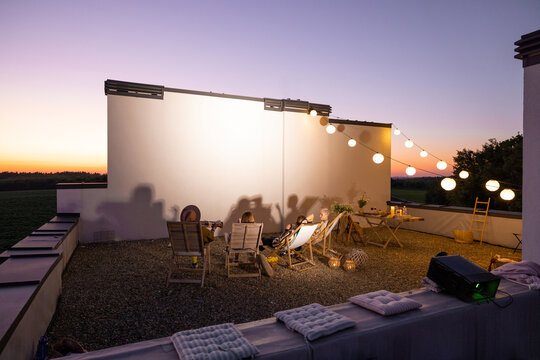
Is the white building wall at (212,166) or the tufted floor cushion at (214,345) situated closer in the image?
the tufted floor cushion at (214,345)

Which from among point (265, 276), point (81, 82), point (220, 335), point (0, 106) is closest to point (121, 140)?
point (81, 82)

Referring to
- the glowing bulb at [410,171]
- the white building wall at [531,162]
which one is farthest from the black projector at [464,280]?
the glowing bulb at [410,171]

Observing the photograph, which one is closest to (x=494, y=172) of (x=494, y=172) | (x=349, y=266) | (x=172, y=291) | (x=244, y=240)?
(x=494, y=172)

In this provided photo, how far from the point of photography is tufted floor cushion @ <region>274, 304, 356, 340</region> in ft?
5.46

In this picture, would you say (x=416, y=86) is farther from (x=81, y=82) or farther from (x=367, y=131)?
(x=81, y=82)

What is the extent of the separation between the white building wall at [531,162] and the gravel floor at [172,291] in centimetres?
160

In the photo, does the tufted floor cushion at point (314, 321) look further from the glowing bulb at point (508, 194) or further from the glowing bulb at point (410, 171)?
the glowing bulb at point (410, 171)

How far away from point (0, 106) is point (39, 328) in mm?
10723

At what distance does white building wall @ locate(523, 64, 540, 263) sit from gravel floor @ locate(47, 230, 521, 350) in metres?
1.60

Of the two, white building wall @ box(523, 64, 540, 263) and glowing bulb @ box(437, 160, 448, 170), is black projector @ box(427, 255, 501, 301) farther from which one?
glowing bulb @ box(437, 160, 448, 170)

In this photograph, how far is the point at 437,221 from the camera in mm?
8680

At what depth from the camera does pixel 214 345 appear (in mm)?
1520

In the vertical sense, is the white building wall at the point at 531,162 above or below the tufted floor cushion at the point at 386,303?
above

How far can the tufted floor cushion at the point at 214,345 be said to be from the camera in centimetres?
142
